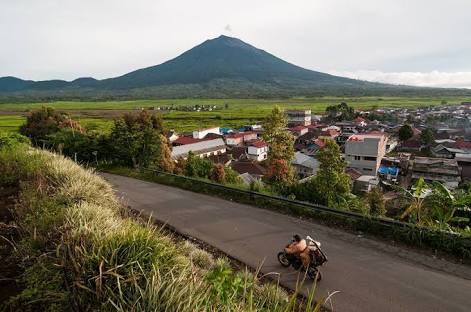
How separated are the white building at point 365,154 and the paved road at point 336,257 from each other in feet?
135

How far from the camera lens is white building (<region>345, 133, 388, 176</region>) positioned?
4672 cm

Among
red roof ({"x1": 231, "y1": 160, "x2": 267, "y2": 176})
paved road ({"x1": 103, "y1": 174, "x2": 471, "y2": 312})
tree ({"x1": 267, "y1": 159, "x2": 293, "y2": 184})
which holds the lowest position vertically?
red roof ({"x1": 231, "y1": 160, "x2": 267, "y2": 176})

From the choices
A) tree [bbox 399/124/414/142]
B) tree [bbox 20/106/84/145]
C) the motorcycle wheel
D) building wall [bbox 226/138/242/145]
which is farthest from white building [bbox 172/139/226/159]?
the motorcycle wheel

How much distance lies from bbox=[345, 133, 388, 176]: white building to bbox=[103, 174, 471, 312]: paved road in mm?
41164

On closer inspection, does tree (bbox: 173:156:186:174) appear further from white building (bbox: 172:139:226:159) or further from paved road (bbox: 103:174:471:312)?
white building (bbox: 172:139:226:159)

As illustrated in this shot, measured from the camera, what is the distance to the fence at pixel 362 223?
6414mm

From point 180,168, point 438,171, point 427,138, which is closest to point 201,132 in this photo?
point 438,171

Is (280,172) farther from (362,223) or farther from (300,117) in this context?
(300,117)

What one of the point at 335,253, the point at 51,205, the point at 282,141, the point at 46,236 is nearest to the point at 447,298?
the point at 335,253

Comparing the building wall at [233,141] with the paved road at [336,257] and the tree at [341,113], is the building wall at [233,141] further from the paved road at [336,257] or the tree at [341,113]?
the paved road at [336,257]

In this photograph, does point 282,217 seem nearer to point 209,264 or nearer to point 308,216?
point 308,216

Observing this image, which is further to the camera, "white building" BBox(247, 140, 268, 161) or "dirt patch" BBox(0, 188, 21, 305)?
"white building" BBox(247, 140, 268, 161)

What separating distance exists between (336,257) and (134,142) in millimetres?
15764

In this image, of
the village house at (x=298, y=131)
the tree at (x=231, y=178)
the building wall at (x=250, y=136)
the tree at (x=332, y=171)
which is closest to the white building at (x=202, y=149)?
the building wall at (x=250, y=136)
